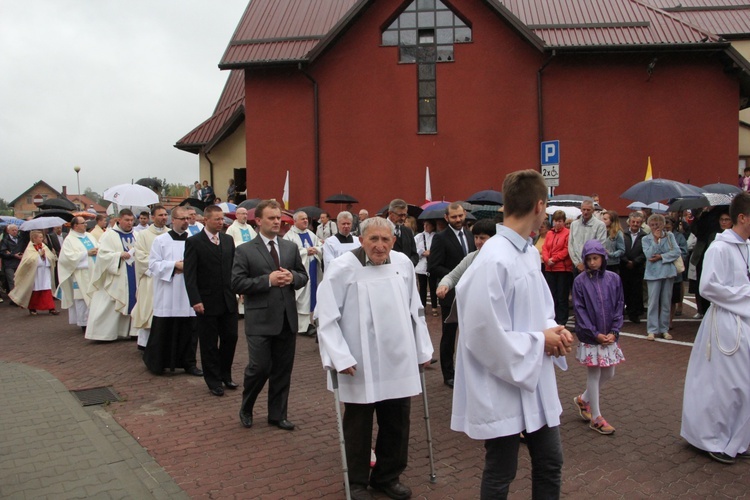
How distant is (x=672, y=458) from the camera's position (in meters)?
5.25

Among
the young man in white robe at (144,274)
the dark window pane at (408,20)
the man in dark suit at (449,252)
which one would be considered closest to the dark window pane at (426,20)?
the dark window pane at (408,20)

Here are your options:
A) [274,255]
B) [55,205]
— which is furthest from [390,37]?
[274,255]

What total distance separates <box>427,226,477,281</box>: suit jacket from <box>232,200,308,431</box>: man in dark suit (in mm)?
1778

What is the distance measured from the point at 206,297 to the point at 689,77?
60.3 feet

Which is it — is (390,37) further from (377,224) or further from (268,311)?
(377,224)

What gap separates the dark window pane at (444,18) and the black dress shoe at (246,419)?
57.6 ft

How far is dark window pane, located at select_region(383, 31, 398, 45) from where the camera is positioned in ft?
69.3

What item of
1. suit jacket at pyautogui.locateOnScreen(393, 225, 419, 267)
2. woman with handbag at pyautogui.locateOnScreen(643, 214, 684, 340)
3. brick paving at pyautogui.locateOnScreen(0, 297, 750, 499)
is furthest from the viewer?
suit jacket at pyautogui.locateOnScreen(393, 225, 419, 267)

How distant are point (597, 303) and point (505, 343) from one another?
3.19 metres

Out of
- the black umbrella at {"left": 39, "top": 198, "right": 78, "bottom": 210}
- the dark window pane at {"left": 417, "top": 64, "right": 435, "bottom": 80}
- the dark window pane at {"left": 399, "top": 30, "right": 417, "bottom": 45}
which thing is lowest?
the black umbrella at {"left": 39, "top": 198, "right": 78, "bottom": 210}

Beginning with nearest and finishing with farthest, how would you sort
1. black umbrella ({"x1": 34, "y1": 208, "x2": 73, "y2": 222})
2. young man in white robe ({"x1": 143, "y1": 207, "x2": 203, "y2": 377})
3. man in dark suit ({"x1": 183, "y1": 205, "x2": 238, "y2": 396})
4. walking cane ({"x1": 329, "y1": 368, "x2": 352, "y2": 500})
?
walking cane ({"x1": 329, "y1": 368, "x2": 352, "y2": 500})
man in dark suit ({"x1": 183, "y1": 205, "x2": 238, "y2": 396})
young man in white robe ({"x1": 143, "y1": 207, "x2": 203, "y2": 377})
black umbrella ({"x1": 34, "y1": 208, "x2": 73, "y2": 222})

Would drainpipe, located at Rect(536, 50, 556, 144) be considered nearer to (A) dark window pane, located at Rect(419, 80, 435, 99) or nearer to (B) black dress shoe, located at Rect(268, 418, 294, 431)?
(A) dark window pane, located at Rect(419, 80, 435, 99)

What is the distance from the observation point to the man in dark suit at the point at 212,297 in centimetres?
729

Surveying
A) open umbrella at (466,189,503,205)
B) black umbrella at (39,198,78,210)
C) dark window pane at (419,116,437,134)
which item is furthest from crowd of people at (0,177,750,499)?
black umbrella at (39,198,78,210)
